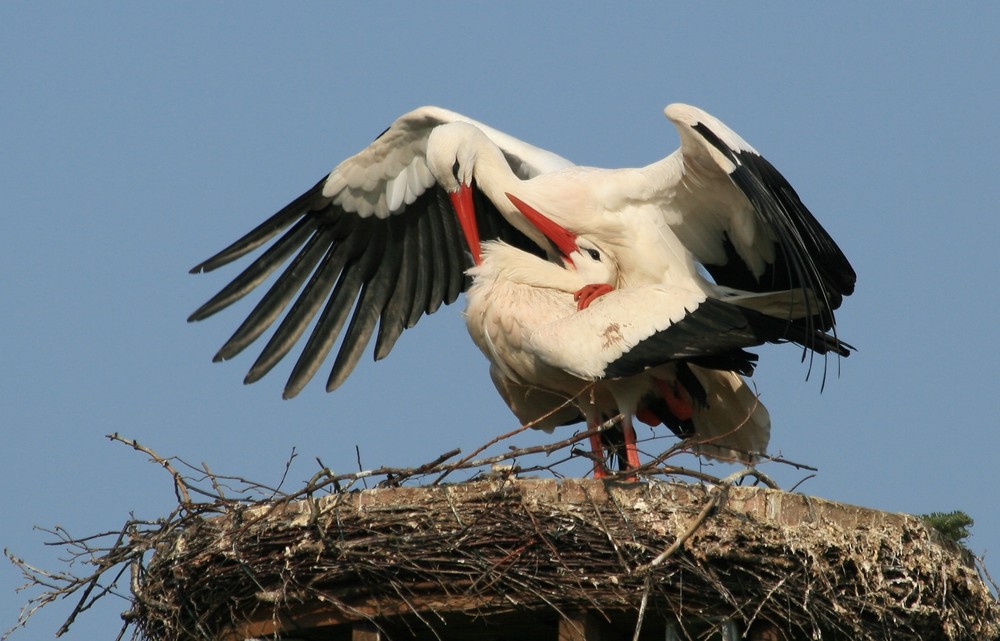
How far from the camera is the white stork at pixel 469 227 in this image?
9.31m

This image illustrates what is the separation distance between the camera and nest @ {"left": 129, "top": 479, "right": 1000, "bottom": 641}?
735 cm

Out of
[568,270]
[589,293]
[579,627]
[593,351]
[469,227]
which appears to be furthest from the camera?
[469,227]

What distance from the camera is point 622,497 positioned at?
7.60 metres

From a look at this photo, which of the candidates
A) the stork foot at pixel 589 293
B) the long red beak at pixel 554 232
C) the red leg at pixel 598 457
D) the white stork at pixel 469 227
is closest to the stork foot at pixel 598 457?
the red leg at pixel 598 457

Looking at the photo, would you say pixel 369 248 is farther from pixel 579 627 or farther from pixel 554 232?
pixel 579 627

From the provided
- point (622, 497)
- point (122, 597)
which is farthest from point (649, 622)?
point (122, 597)

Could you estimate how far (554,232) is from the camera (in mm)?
10062

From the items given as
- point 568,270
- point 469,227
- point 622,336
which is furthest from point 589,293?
point 469,227

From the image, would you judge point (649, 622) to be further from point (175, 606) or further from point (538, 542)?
point (175, 606)

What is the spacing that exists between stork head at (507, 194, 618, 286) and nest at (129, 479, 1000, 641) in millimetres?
2406

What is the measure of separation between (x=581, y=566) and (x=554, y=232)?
3090mm

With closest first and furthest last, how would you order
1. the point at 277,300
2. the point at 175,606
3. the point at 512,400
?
1. the point at 175,606
2. the point at 512,400
3. the point at 277,300

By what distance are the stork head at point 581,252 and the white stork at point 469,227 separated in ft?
0.26

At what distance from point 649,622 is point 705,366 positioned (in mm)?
2208
